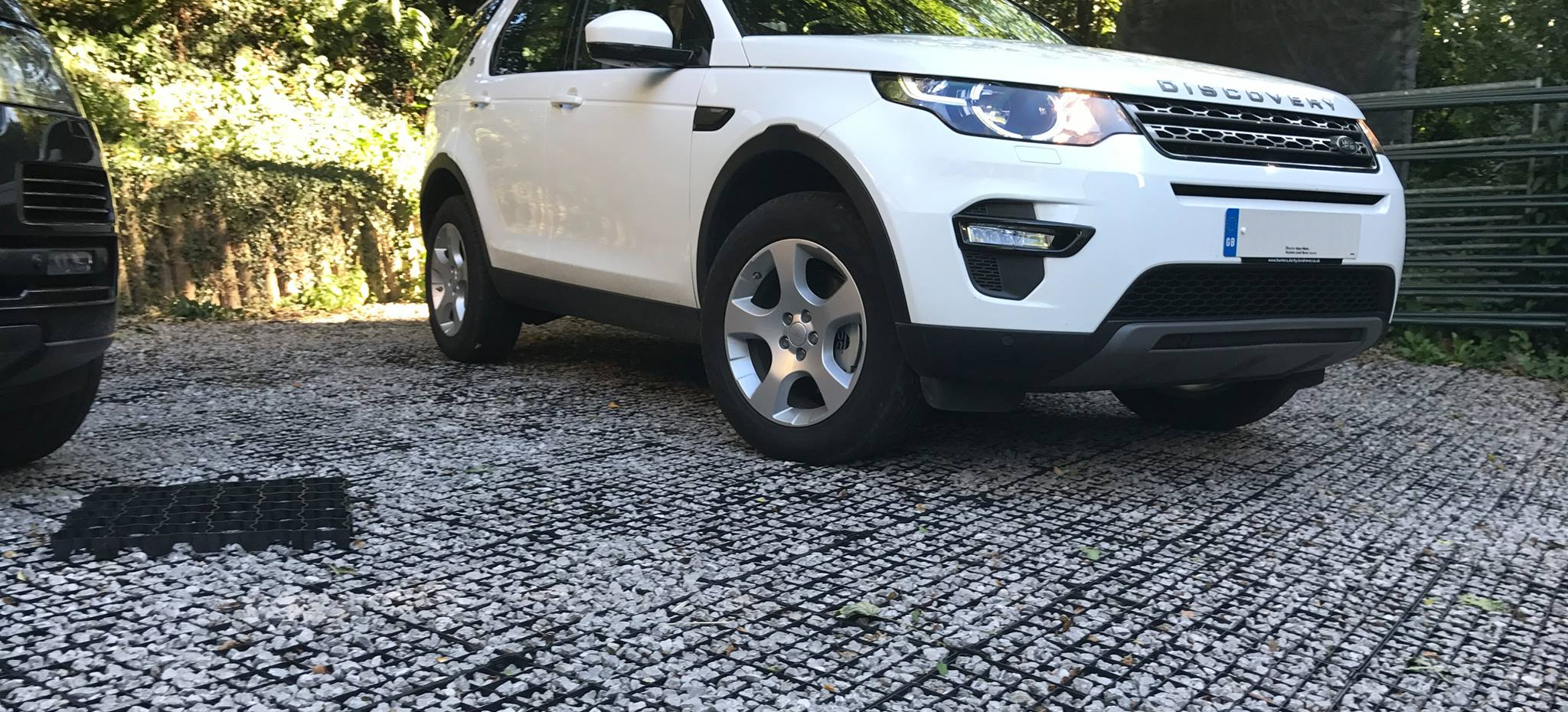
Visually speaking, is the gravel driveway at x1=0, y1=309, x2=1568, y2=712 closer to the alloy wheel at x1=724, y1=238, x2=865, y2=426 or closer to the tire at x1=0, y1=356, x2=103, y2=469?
the tire at x1=0, y1=356, x2=103, y2=469

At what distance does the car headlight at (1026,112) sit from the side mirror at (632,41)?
3.77ft

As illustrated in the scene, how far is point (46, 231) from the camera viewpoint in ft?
9.89

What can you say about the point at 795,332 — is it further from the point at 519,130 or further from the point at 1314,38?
the point at 1314,38

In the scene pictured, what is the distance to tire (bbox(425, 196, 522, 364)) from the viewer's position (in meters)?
5.78

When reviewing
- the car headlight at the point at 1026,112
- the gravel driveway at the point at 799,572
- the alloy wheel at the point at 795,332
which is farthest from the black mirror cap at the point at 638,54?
the gravel driveway at the point at 799,572

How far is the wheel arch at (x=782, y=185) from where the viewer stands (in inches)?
136

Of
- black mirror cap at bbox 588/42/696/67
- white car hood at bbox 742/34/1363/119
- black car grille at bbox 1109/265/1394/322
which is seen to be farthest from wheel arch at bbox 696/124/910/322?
black car grille at bbox 1109/265/1394/322

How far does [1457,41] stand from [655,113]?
26.3 ft

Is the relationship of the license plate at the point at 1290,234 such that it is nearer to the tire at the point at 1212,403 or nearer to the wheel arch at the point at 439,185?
the tire at the point at 1212,403

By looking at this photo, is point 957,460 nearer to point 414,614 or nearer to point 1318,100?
point 1318,100

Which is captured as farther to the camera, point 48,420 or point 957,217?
point 48,420

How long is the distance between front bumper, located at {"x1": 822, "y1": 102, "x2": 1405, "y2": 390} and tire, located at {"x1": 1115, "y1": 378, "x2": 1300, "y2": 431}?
2.82 ft

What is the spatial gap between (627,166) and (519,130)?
3.25 ft

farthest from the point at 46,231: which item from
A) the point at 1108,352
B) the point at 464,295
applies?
the point at 464,295
